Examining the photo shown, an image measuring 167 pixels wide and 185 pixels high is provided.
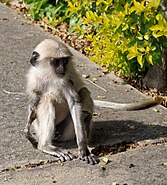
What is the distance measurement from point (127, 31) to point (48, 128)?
1.58m

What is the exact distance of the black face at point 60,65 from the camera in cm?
523

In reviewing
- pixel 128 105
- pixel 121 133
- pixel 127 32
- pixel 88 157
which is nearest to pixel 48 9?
pixel 127 32

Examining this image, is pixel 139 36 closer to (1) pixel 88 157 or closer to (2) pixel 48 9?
(1) pixel 88 157

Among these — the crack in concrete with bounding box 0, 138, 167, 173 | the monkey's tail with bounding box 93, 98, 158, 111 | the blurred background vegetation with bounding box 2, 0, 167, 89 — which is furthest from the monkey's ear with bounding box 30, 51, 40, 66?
the monkey's tail with bounding box 93, 98, 158, 111

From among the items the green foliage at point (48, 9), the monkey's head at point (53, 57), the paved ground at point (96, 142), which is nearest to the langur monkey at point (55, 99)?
the monkey's head at point (53, 57)

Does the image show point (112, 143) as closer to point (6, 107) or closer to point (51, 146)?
point (51, 146)

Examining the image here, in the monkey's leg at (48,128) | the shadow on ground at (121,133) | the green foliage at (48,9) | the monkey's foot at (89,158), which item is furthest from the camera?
the green foliage at (48,9)

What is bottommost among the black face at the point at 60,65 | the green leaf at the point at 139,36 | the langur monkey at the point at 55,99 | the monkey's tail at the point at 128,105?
the monkey's tail at the point at 128,105

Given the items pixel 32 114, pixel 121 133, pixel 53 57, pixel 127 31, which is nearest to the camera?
pixel 53 57

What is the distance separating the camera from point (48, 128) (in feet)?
17.5

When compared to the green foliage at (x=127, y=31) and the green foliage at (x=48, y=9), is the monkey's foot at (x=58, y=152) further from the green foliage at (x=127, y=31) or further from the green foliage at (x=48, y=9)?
the green foliage at (x=48, y=9)

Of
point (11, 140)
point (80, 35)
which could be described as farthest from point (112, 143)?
point (80, 35)

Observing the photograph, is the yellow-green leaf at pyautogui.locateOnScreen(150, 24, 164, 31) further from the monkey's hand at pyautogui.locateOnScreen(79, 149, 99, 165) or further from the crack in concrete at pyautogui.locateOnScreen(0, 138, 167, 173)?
the monkey's hand at pyautogui.locateOnScreen(79, 149, 99, 165)

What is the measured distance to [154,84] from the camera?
7.20m
